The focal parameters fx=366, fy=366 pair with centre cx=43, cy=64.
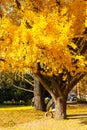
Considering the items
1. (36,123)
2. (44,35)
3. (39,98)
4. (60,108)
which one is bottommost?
(36,123)

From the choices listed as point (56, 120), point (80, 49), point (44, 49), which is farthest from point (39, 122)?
point (44, 49)

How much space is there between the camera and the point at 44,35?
42.2 feet

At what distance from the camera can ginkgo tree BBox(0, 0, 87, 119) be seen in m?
12.9

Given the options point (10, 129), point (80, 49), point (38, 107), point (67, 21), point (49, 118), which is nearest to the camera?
point (67, 21)

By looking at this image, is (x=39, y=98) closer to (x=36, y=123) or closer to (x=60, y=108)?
(x=60, y=108)

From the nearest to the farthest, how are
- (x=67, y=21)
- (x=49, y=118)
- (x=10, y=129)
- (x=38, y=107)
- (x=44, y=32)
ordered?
(x=44, y=32) < (x=67, y=21) < (x=10, y=129) < (x=49, y=118) < (x=38, y=107)

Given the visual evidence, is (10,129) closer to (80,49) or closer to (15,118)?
(15,118)

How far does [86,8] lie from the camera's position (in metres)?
14.2

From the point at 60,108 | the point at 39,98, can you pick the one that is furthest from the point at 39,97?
the point at 60,108

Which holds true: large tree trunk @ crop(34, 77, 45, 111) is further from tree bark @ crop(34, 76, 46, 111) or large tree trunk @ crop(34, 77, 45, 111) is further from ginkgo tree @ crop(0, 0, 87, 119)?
ginkgo tree @ crop(0, 0, 87, 119)

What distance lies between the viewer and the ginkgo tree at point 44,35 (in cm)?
1291

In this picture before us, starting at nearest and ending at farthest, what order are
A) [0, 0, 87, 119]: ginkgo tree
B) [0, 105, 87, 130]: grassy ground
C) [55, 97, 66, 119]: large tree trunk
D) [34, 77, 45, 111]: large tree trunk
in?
[0, 0, 87, 119]: ginkgo tree
[0, 105, 87, 130]: grassy ground
[55, 97, 66, 119]: large tree trunk
[34, 77, 45, 111]: large tree trunk

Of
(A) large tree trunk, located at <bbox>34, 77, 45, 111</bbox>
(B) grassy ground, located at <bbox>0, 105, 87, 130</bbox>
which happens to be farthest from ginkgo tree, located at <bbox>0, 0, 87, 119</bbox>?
(A) large tree trunk, located at <bbox>34, 77, 45, 111</bbox>

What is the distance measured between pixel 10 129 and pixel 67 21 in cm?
503
